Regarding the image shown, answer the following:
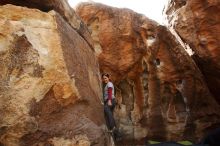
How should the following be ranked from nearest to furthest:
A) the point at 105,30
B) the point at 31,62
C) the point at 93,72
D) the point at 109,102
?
the point at 31,62 → the point at 93,72 → the point at 109,102 → the point at 105,30

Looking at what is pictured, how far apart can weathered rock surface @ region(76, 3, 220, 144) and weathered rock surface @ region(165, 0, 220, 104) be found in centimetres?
113

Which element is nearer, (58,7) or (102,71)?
(58,7)

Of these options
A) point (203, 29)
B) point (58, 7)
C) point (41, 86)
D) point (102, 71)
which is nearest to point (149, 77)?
point (102, 71)

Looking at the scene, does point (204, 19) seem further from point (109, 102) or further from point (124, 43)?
point (109, 102)

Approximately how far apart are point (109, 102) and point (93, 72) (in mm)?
2835

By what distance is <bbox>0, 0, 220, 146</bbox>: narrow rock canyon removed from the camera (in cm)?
539

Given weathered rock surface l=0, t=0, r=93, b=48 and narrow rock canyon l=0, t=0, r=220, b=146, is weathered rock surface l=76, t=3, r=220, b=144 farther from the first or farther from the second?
weathered rock surface l=0, t=0, r=93, b=48

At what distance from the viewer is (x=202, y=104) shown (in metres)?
13.7

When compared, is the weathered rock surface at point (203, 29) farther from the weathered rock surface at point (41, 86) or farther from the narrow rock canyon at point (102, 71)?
the weathered rock surface at point (41, 86)

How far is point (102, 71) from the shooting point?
13.3m

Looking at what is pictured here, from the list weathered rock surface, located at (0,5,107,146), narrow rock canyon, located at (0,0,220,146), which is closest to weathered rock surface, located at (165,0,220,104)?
narrow rock canyon, located at (0,0,220,146)

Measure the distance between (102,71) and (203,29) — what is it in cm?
409

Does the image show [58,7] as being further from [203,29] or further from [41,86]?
[203,29]

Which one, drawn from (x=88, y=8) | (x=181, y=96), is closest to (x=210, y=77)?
(x=181, y=96)
